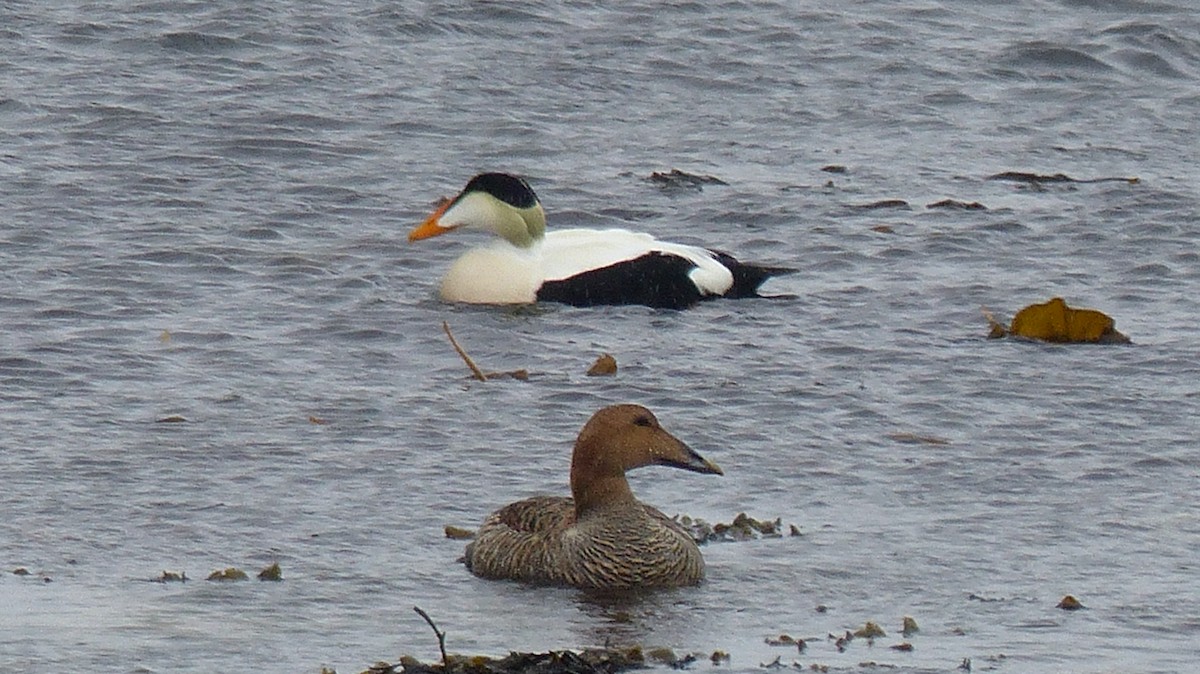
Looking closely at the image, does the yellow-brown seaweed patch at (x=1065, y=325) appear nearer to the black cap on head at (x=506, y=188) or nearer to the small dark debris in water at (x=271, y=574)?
the black cap on head at (x=506, y=188)

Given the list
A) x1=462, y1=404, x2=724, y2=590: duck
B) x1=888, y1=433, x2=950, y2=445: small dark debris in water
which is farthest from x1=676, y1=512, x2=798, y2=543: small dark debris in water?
x1=888, y1=433, x2=950, y2=445: small dark debris in water

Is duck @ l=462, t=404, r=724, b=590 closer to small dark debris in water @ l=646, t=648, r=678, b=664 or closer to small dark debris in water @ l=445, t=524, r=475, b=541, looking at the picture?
small dark debris in water @ l=445, t=524, r=475, b=541

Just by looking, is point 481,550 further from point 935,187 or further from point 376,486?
point 935,187

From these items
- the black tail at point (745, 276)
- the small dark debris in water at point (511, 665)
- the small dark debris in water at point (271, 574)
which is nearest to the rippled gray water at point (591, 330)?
the small dark debris in water at point (271, 574)

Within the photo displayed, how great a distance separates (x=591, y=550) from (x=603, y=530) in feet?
0.25

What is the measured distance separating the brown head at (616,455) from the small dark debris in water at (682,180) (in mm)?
6000

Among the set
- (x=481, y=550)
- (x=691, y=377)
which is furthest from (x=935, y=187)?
(x=481, y=550)

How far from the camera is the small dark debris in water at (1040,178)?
1384 centimetres

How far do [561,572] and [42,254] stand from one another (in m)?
5.06

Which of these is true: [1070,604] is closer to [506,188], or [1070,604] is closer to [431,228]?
[506,188]

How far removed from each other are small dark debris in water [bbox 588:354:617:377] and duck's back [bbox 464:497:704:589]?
2.42 m

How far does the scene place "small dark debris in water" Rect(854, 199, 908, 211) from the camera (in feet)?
43.3

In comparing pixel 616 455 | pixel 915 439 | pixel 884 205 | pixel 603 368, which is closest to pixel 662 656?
pixel 616 455

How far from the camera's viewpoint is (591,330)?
36.6 feet
